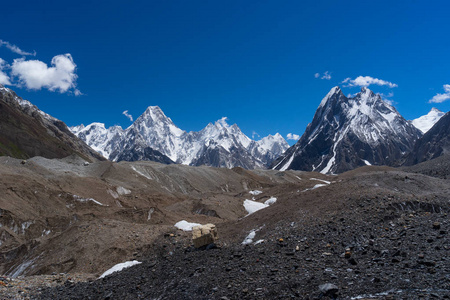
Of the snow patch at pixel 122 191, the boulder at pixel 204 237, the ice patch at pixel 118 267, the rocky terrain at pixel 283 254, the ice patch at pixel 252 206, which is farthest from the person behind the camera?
the snow patch at pixel 122 191

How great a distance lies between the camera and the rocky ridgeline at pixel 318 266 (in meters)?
9.94

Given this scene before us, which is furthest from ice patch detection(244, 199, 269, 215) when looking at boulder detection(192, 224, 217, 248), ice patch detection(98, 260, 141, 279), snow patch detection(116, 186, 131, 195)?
ice patch detection(98, 260, 141, 279)

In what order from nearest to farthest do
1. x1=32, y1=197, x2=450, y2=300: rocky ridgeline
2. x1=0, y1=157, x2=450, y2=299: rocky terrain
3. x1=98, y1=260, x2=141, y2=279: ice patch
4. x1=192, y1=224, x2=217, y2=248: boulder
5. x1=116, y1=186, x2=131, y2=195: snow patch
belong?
x1=32, y1=197, x2=450, y2=300: rocky ridgeline
x1=0, y1=157, x2=450, y2=299: rocky terrain
x1=98, y1=260, x2=141, y2=279: ice patch
x1=192, y1=224, x2=217, y2=248: boulder
x1=116, y1=186, x2=131, y2=195: snow patch

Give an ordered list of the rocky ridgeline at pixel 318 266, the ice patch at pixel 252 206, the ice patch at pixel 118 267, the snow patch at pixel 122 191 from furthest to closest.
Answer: the snow patch at pixel 122 191 → the ice patch at pixel 252 206 → the ice patch at pixel 118 267 → the rocky ridgeline at pixel 318 266

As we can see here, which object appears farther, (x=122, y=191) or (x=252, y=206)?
(x=122, y=191)

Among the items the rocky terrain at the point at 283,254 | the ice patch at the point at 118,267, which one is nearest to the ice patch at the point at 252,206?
the rocky terrain at the point at 283,254

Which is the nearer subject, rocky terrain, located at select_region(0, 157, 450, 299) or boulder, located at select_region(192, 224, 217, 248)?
rocky terrain, located at select_region(0, 157, 450, 299)

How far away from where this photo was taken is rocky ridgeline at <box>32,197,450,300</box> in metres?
9.94

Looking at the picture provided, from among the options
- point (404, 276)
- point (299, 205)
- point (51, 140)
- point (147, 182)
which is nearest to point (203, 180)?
point (147, 182)

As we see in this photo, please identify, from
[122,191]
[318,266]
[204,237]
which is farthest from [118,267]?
[122,191]

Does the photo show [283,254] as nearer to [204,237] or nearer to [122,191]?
[204,237]

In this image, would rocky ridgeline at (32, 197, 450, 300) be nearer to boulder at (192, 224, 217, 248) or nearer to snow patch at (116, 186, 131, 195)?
boulder at (192, 224, 217, 248)

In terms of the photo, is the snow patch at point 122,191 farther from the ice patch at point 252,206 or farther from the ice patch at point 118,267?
the ice patch at point 118,267

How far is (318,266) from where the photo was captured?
39.5 ft
